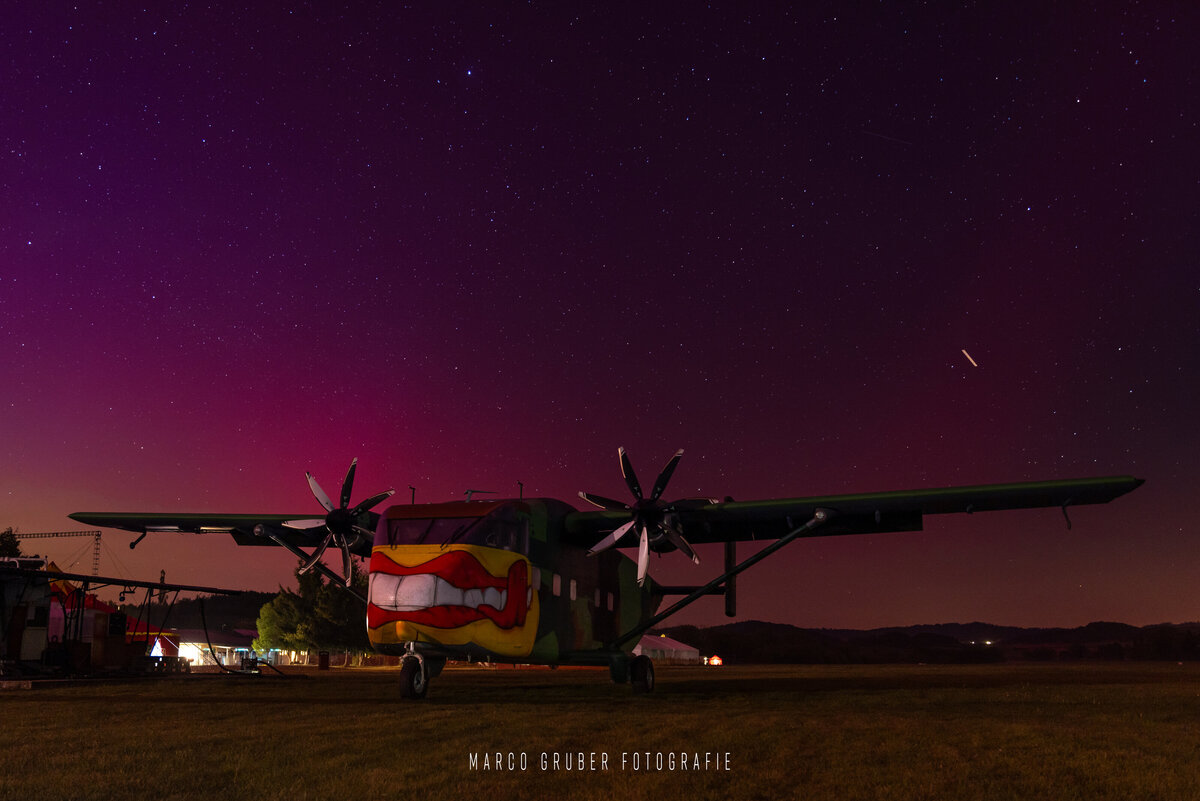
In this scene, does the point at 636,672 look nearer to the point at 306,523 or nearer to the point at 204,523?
the point at 306,523

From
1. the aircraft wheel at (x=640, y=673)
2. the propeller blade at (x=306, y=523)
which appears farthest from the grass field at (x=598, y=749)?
the propeller blade at (x=306, y=523)

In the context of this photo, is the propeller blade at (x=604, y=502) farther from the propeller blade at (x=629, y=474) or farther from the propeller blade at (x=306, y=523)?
the propeller blade at (x=306, y=523)

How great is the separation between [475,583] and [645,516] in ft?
18.0

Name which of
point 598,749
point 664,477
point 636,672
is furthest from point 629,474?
point 598,749

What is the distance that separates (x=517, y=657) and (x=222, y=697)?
7422mm

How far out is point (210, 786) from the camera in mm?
8406

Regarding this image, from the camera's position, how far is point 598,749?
11117mm

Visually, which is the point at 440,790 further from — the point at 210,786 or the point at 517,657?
the point at 517,657

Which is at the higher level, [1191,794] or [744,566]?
[744,566]

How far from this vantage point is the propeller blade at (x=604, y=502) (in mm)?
22688

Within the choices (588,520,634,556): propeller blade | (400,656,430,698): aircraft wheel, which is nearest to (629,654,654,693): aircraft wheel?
(588,520,634,556): propeller blade

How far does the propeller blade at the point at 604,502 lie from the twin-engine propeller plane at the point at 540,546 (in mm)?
38

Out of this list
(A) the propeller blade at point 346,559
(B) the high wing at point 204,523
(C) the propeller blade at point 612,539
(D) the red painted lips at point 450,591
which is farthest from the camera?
(B) the high wing at point 204,523

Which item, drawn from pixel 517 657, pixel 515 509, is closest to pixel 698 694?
pixel 517 657
